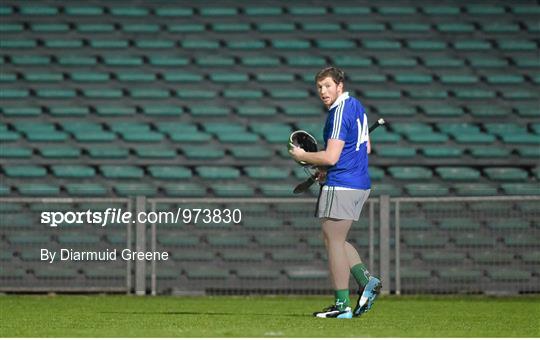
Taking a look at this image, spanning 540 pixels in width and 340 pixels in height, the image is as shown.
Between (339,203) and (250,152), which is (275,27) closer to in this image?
(250,152)

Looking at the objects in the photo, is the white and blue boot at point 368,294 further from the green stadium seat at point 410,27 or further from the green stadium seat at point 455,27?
the green stadium seat at point 455,27

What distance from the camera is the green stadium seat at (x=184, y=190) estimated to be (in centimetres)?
1238

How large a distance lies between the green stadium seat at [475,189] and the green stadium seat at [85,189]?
12.0 feet

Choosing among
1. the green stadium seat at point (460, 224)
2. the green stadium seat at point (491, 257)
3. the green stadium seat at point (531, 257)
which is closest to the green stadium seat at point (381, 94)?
the green stadium seat at point (460, 224)

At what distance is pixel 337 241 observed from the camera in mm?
6863

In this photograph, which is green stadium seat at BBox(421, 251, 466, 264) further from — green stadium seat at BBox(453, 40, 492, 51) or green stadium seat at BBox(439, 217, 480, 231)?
green stadium seat at BBox(453, 40, 492, 51)

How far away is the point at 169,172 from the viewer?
12.7 m

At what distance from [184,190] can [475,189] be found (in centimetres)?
308

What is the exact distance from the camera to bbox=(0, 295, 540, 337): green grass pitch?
6281mm

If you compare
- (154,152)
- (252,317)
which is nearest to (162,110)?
(154,152)

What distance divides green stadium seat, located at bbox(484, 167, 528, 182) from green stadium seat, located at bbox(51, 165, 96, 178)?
14.0 ft

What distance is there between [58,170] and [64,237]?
192cm

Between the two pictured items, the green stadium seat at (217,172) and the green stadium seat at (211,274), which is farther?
the green stadium seat at (217,172)

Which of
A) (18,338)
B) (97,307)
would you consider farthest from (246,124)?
(18,338)
